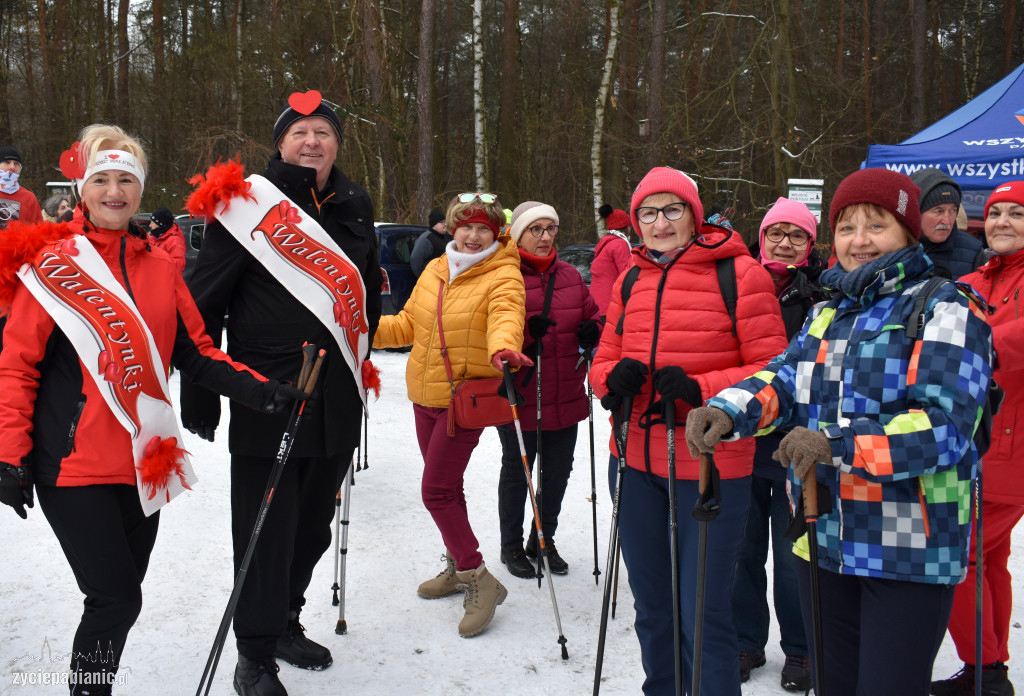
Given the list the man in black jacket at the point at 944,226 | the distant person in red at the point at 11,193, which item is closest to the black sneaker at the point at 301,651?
the man in black jacket at the point at 944,226

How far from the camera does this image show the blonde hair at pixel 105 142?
262 cm

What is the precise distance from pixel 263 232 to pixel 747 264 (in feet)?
5.68

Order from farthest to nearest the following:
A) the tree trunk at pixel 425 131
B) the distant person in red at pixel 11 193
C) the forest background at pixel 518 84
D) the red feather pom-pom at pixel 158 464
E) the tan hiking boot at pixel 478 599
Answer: the forest background at pixel 518 84, the tree trunk at pixel 425 131, the distant person in red at pixel 11 193, the tan hiking boot at pixel 478 599, the red feather pom-pom at pixel 158 464

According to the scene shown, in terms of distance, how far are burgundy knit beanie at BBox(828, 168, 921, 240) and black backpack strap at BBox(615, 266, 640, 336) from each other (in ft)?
2.86

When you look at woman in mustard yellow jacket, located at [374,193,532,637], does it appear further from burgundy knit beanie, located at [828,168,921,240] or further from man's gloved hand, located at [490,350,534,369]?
burgundy knit beanie, located at [828,168,921,240]

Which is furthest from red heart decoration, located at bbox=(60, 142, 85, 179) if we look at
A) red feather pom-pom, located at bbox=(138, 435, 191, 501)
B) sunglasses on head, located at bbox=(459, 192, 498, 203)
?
sunglasses on head, located at bbox=(459, 192, 498, 203)

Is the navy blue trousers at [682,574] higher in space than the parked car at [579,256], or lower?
lower

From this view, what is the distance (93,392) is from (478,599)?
194cm

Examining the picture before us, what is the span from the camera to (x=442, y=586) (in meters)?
4.01

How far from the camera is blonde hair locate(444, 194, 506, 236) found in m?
3.77

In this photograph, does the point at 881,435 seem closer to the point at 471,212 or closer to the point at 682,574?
the point at 682,574

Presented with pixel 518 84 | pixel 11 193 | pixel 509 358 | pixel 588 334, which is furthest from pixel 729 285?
pixel 518 84

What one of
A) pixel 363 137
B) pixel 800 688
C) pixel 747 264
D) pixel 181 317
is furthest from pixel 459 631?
pixel 363 137

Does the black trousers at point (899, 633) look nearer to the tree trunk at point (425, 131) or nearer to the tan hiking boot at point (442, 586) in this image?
the tan hiking boot at point (442, 586)
